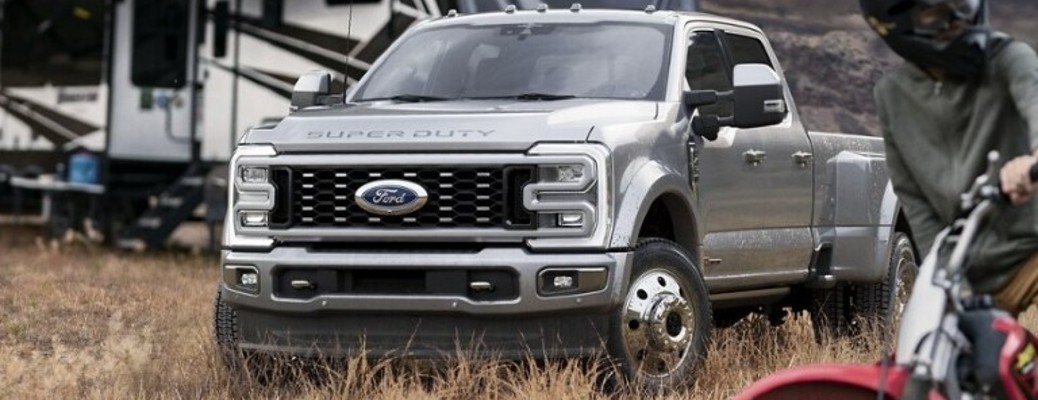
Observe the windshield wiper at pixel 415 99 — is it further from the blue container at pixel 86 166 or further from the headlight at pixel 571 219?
the blue container at pixel 86 166

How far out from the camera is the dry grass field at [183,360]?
7.11m

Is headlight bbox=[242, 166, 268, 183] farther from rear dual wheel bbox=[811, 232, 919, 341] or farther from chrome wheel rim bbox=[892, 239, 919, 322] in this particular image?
chrome wheel rim bbox=[892, 239, 919, 322]

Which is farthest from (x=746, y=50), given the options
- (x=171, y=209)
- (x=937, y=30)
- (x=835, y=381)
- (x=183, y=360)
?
(x=171, y=209)

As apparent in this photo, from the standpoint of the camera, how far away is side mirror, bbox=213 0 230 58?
15969 millimetres

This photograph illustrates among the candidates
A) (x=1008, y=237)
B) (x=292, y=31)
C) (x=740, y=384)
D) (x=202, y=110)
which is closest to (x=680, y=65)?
(x=740, y=384)

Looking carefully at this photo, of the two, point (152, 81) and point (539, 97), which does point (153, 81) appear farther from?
point (539, 97)

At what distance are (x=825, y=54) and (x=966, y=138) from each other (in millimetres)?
8418

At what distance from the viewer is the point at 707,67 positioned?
875 centimetres

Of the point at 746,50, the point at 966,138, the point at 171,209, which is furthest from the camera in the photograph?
the point at 171,209

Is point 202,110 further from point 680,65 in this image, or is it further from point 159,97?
point 680,65

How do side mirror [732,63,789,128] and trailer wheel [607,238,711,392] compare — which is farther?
side mirror [732,63,789,128]

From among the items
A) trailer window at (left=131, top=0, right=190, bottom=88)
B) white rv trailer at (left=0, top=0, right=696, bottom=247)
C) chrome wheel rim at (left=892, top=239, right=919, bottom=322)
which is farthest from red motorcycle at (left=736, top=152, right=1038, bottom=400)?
trailer window at (left=131, top=0, right=190, bottom=88)

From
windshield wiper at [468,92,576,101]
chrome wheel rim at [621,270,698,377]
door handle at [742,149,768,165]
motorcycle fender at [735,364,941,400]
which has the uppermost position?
motorcycle fender at [735,364,941,400]

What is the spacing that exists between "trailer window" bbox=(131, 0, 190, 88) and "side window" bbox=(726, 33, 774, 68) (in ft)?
26.6
